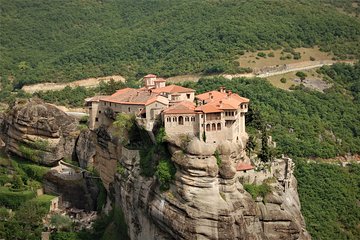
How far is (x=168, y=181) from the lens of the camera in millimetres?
54500

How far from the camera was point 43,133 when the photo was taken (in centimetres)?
7838

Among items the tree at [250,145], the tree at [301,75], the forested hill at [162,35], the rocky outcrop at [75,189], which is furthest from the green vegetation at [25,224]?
the tree at [301,75]

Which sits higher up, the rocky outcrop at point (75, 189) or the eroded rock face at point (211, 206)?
the eroded rock face at point (211, 206)

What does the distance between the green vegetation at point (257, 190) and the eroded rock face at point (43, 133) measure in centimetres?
2896

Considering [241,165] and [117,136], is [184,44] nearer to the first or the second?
[117,136]

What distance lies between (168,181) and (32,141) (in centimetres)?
2880

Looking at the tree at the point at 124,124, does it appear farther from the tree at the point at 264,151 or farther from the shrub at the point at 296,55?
the shrub at the point at 296,55

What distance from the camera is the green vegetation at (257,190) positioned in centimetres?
5556

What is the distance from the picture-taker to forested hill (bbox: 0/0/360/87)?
118 metres

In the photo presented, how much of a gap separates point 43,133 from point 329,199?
1302 inches

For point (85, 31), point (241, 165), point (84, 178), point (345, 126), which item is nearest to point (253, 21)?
point (345, 126)

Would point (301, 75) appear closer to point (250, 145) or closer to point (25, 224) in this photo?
point (250, 145)

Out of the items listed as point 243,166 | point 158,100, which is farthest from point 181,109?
point 243,166

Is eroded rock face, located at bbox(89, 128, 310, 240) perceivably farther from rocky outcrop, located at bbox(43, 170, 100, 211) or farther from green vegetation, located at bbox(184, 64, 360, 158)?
green vegetation, located at bbox(184, 64, 360, 158)
